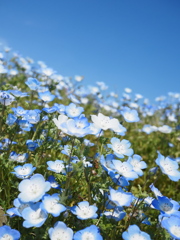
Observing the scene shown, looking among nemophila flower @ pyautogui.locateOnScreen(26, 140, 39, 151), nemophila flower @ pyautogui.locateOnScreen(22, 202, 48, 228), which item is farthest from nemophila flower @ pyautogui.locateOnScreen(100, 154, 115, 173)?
nemophila flower @ pyautogui.locateOnScreen(26, 140, 39, 151)

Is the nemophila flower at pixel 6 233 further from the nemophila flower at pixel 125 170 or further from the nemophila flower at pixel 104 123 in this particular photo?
the nemophila flower at pixel 104 123

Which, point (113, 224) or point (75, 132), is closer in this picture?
point (75, 132)

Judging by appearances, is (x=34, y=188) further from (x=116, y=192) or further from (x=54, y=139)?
(x=54, y=139)

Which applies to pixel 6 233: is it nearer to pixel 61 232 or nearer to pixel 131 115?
pixel 61 232

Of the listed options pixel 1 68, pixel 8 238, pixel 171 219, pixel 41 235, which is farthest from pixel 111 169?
pixel 1 68

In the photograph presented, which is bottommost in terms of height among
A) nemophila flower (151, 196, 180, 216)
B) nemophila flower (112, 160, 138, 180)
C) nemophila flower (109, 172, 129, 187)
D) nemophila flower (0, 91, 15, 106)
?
nemophila flower (151, 196, 180, 216)

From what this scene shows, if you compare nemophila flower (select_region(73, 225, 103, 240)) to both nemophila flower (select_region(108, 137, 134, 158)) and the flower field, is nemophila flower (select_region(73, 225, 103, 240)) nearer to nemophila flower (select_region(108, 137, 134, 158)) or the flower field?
the flower field
